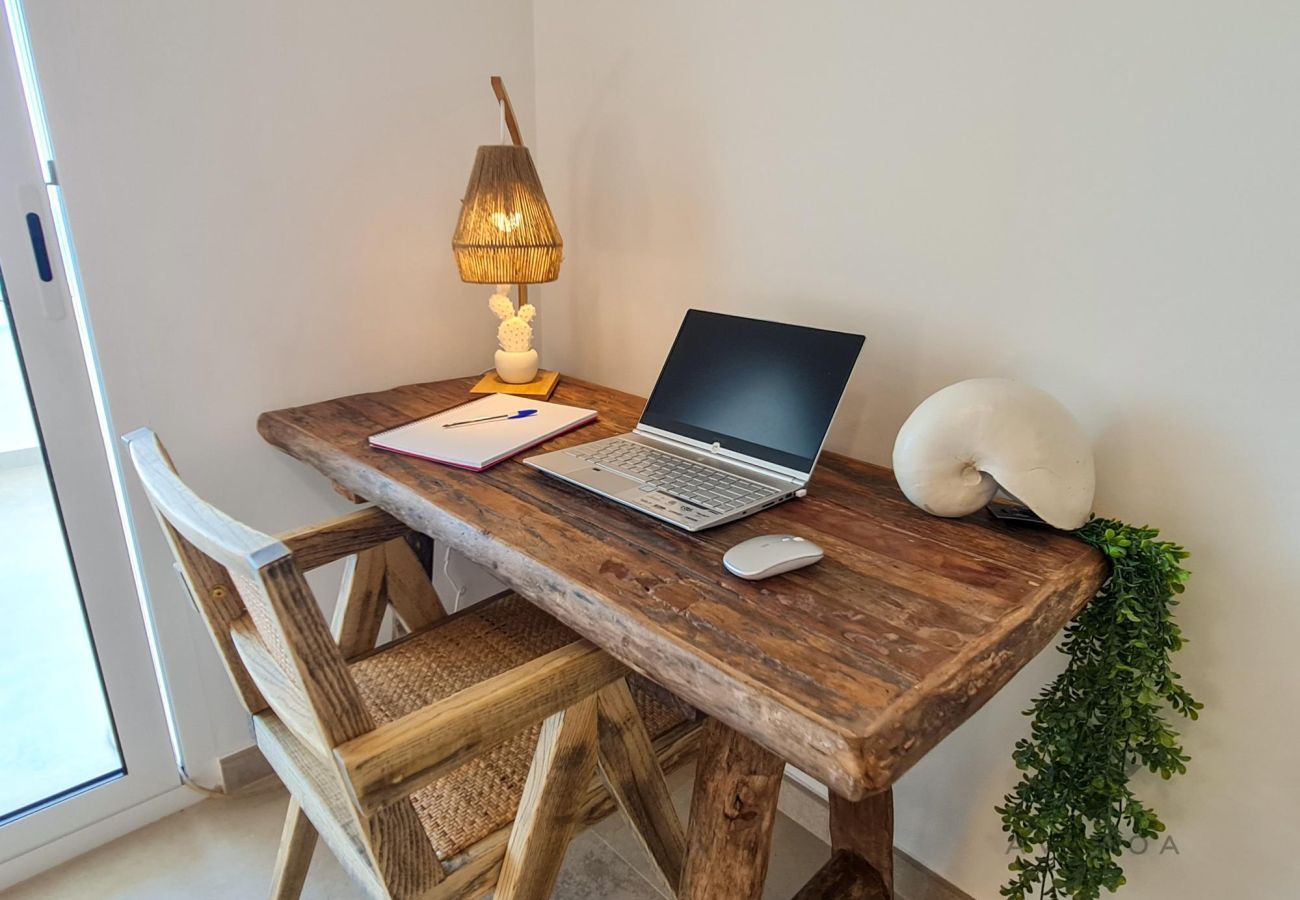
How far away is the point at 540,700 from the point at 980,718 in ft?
2.51

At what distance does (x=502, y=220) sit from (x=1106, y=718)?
1167 millimetres

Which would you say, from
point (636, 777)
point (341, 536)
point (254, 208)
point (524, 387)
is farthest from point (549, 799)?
point (254, 208)

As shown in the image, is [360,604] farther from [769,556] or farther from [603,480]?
[769,556]

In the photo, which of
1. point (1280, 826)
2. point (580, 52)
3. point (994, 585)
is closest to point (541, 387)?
point (580, 52)

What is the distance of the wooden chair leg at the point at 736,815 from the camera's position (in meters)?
0.82

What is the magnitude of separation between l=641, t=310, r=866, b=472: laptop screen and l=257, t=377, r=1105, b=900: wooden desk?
0.10 meters

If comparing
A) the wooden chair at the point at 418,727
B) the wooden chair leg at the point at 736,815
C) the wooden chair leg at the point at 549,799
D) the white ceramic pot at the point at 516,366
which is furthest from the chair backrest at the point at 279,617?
the white ceramic pot at the point at 516,366

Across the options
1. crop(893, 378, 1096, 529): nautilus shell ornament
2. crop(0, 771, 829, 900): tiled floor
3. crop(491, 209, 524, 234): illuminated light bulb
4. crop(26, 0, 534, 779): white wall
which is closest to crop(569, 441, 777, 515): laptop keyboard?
crop(893, 378, 1096, 529): nautilus shell ornament

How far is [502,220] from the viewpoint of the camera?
1375mm

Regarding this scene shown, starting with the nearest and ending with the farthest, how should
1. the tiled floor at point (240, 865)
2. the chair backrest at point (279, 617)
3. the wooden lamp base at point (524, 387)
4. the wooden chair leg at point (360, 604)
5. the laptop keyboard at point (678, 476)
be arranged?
the chair backrest at point (279, 617) < the laptop keyboard at point (678, 476) < the wooden chair leg at point (360, 604) < the tiled floor at point (240, 865) < the wooden lamp base at point (524, 387)

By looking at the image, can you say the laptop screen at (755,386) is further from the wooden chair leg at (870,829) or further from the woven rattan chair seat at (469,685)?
the wooden chair leg at (870,829)

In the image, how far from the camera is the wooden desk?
65 centimetres

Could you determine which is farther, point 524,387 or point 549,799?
point 524,387

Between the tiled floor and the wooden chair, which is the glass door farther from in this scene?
the wooden chair
